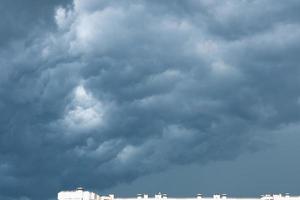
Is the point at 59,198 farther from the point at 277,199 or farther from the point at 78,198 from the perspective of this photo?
the point at 277,199

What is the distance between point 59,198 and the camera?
189 m

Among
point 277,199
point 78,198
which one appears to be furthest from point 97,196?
point 277,199

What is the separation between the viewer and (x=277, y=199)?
652 feet

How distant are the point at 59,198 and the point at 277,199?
61.2 metres

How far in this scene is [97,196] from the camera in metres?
198

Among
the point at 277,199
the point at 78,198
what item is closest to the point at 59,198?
the point at 78,198

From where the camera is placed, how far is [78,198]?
18875 centimetres

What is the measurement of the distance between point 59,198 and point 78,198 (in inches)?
203

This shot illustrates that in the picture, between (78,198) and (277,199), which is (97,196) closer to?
(78,198)

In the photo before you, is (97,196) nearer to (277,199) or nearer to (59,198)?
(59,198)

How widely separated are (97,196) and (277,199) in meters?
50.9

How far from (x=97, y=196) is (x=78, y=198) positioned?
10058 mm

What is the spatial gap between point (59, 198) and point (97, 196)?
Answer: 42.6 feet
